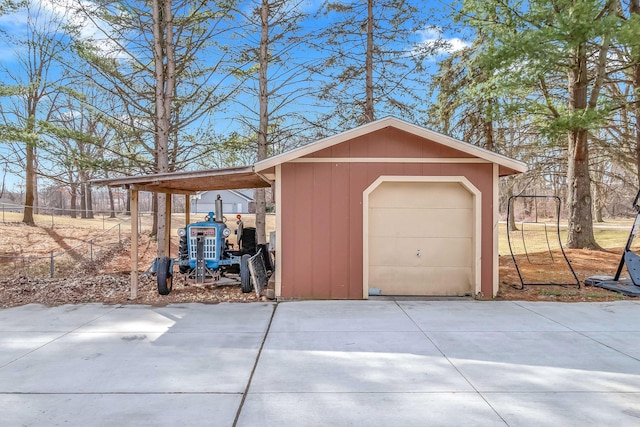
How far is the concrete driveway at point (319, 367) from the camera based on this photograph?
2672 millimetres

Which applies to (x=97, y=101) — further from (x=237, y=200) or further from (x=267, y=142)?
(x=237, y=200)

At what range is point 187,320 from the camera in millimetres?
4992

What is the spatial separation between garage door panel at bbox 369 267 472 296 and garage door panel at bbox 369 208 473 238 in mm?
586

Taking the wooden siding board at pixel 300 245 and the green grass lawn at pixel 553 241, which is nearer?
the wooden siding board at pixel 300 245

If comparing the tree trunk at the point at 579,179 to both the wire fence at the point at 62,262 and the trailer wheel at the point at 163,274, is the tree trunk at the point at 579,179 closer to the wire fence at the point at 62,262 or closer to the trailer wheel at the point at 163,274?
the trailer wheel at the point at 163,274

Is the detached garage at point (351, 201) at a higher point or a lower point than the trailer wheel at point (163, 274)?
higher

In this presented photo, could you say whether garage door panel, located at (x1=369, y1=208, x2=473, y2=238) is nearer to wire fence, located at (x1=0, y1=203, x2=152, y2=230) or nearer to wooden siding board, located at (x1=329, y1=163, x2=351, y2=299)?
wooden siding board, located at (x1=329, y1=163, x2=351, y2=299)

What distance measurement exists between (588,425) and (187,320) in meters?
4.32

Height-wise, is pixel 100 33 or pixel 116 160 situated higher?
pixel 100 33

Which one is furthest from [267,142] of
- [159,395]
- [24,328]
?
[159,395]

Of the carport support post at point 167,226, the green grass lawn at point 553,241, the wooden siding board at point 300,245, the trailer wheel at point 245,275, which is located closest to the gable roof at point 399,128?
the wooden siding board at point 300,245

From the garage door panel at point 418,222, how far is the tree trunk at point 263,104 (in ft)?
14.6

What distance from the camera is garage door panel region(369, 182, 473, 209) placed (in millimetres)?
Result: 6281

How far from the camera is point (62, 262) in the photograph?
10.2 metres
